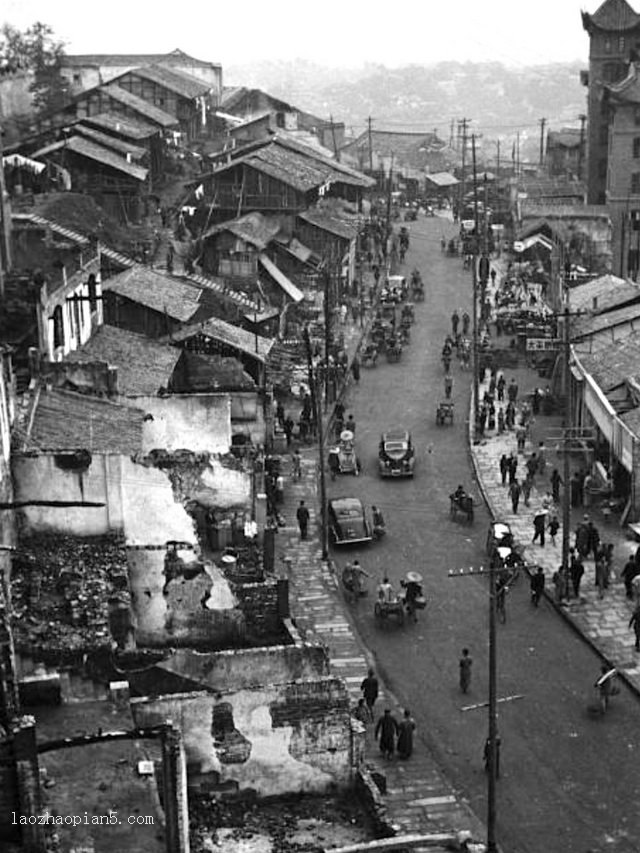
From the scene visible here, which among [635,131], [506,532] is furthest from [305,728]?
[635,131]

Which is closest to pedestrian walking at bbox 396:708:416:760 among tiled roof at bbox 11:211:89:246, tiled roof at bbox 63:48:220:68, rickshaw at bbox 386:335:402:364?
tiled roof at bbox 11:211:89:246

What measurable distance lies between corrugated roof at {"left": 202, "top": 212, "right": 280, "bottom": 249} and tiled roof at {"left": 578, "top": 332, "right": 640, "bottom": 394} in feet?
67.0

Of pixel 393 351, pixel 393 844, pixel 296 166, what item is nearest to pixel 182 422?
pixel 393 844

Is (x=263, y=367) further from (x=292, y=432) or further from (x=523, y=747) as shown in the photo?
(x=523, y=747)

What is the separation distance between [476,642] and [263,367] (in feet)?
62.2

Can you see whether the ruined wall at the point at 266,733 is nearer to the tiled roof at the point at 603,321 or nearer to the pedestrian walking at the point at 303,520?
the pedestrian walking at the point at 303,520

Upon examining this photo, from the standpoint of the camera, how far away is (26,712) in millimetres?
23375

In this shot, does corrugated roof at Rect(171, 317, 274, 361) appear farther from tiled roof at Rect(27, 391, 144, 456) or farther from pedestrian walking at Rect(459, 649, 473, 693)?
pedestrian walking at Rect(459, 649, 473, 693)

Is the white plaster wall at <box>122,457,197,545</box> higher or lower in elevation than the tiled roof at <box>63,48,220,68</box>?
lower

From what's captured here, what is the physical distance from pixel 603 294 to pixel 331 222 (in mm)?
20158

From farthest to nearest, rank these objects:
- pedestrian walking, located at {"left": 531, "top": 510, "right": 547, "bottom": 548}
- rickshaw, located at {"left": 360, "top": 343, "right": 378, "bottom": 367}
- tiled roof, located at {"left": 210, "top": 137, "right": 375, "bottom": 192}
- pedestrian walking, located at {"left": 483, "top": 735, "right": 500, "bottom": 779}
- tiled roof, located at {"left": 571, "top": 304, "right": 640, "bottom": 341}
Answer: tiled roof, located at {"left": 210, "top": 137, "right": 375, "bottom": 192} < rickshaw, located at {"left": 360, "top": 343, "right": 378, "bottom": 367} < tiled roof, located at {"left": 571, "top": 304, "right": 640, "bottom": 341} < pedestrian walking, located at {"left": 531, "top": 510, "right": 547, "bottom": 548} < pedestrian walking, located at {"left": 483, "top": 735, "right": 500, "bottom": 779}

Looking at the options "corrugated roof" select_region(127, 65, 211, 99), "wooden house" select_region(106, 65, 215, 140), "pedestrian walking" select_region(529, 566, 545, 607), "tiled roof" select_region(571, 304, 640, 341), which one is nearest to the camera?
"pedestrian walking" select_region(529, 566, 545, 607)

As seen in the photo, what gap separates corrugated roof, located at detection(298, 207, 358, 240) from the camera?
7106 centimetres

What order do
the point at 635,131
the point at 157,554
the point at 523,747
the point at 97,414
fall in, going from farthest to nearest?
the point at 635,131 < the point at 97,414 < the point at 157,554 < the point at 523,747
